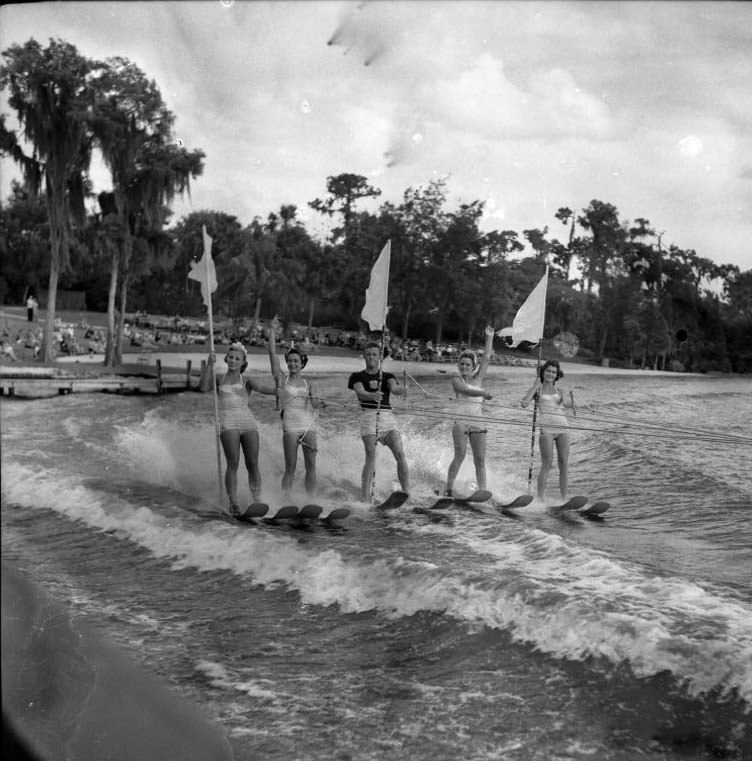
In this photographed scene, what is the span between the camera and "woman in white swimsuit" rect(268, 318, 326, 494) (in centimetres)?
923

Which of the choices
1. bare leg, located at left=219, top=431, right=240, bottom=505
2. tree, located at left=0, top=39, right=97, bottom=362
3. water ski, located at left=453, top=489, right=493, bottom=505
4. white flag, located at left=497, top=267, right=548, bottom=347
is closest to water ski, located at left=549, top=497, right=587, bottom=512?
water ski, located at left=453, top=489, right=493, bottom=505

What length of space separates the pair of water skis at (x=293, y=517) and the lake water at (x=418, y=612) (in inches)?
8.5

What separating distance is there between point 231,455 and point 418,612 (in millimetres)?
3561

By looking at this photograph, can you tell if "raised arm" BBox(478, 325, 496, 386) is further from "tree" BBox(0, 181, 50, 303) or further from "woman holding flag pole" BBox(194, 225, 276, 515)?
"tree" BBox(0, 181, 50, 303)

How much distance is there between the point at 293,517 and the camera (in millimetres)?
9055

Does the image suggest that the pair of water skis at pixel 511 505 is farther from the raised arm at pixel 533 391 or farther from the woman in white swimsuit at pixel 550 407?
the raised arm at pixel 533 391

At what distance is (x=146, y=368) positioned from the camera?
30984 mm

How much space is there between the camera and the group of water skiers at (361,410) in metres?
9.05

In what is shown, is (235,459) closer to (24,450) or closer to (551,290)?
(551,290)

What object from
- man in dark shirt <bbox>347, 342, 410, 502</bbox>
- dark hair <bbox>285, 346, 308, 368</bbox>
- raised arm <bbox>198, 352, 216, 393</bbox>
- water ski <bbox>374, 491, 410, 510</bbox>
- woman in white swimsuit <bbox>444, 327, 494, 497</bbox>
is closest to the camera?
raised arm <bbox>198, 352, 216, 393</bbox>

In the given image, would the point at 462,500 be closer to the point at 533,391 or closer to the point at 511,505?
the point at 511,505

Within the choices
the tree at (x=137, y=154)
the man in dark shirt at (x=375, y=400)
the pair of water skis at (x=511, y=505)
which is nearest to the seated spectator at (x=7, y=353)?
the tree at (x=137, y=154)

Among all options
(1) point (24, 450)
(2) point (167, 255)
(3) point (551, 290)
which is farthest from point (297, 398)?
(2) point (167, 255)

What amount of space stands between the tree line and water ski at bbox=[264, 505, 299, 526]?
3.87m
